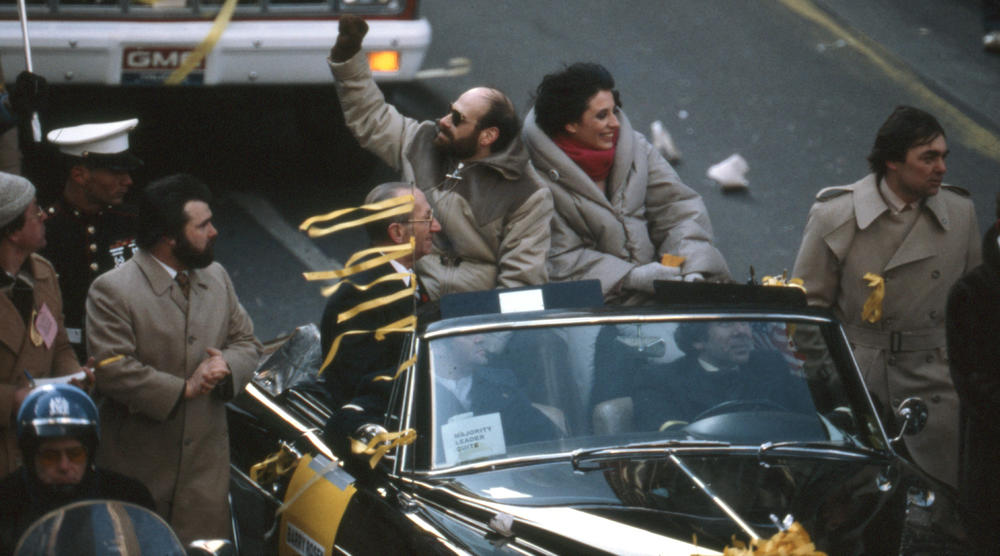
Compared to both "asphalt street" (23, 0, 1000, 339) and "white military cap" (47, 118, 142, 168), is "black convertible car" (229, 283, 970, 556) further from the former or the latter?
"asphalt street" (23, 0, 1000, 339)

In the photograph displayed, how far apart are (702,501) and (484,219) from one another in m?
1.95

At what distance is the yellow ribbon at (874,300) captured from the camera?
219 inches

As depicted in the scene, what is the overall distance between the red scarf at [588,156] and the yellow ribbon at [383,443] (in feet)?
6.24

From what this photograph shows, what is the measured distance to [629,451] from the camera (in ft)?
13.6

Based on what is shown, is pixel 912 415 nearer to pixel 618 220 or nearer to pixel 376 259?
pixel 618 220

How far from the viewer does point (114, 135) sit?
5.52 metres

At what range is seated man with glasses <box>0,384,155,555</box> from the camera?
381 cm

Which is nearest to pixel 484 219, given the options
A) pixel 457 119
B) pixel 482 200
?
pixel 482 200

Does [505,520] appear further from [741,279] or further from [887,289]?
[741,279]

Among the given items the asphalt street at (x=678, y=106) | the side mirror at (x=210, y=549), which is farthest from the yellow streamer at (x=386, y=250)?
the asphalt street at (x=678, y=106)

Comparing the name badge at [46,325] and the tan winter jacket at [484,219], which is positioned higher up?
the tan winter jacket at [484,219]

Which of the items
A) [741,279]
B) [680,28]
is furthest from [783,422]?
[680,28]

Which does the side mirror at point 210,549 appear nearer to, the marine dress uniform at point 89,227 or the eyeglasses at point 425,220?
the eyeglasses at point 425,220

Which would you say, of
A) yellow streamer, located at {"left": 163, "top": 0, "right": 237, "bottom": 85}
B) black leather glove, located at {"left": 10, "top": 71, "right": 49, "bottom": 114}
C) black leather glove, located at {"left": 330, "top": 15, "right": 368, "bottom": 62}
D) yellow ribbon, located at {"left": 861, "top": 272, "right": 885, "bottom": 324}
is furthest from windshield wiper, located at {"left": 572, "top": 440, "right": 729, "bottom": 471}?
yellow streamer, located at {"left": 163, "top": 0, "right": 237, "bottom": 85}
